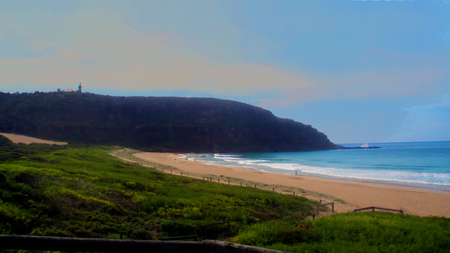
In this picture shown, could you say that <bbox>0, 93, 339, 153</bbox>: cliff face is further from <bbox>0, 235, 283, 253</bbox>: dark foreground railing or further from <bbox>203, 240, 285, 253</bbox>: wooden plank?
<bbox>203, 240, 285, 253</bbox>: wooden plank

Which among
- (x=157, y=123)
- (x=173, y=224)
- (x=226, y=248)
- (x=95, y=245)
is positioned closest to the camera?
(x=95, y=245)

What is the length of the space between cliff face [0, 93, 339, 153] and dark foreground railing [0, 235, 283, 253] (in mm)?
102096

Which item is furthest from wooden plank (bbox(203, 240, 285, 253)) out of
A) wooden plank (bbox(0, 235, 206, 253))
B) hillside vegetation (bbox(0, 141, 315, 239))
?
hillside vegetation (bbox(0, 141, 315, 239))

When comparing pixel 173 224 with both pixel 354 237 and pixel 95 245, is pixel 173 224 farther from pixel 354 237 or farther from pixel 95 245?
pixel 354 237

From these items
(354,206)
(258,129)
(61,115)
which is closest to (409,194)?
(354,206)

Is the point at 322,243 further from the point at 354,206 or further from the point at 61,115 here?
the point at 61,115

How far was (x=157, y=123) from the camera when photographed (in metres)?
137

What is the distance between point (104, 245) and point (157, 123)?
137 metres

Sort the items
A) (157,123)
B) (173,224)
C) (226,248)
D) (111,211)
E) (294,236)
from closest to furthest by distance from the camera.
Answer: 1. (226,248)
2. (294,236)
3. (173,224)
4. (111,211)
5. (157,123)

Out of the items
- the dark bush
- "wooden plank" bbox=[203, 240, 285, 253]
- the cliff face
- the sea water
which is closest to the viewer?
"wooden plank" bbox=[203, 240, 285, 253]

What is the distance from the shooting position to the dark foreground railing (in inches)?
156

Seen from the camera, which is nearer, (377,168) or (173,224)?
(173,224)

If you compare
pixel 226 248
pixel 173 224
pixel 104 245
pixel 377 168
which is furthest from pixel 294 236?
pixel 377 168

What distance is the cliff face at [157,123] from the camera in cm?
9750
